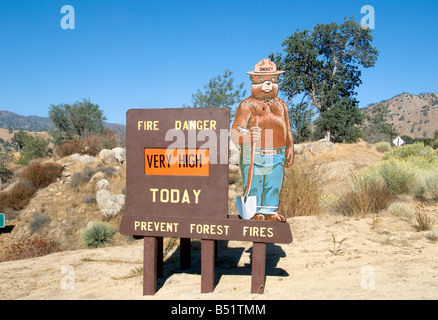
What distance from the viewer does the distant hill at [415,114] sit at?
77875 millimetres

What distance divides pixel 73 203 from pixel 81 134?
13364 millimetres

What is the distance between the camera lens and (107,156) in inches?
808

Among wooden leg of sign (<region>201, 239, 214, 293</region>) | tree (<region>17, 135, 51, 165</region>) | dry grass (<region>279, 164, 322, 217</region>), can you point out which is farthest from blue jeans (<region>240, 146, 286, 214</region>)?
tree (<region>17, 135, 51, 165</region>)

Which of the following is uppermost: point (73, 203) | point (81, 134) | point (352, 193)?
point (81, 134)

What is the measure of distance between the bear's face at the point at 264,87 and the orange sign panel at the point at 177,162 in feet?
5.15

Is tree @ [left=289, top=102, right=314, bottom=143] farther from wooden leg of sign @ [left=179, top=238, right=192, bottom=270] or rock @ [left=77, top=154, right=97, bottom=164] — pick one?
wooden leg of sign @ [left=179, top=238, right=192, bottom=270]

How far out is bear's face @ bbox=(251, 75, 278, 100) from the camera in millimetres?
5430

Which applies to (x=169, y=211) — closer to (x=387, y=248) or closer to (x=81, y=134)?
(x=387, y=248)

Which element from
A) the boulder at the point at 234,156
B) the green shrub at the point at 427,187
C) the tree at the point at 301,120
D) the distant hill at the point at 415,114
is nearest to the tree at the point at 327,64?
the tree at the point at 301,120

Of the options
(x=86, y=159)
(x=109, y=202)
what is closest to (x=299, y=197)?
(x=109, y=202)

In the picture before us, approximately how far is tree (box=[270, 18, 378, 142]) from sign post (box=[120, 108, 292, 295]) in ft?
85.7
